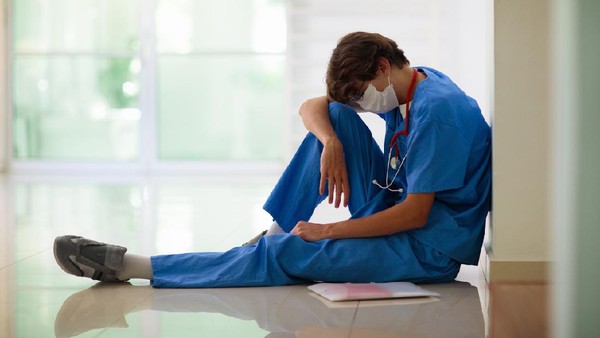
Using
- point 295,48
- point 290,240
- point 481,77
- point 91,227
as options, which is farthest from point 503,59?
point 295,48

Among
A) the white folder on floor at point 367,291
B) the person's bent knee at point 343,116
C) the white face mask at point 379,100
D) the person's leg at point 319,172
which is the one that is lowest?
the white folder on floor at point 367,291

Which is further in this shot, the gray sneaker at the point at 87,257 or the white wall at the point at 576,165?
the gray sneaker at the point at 87,257

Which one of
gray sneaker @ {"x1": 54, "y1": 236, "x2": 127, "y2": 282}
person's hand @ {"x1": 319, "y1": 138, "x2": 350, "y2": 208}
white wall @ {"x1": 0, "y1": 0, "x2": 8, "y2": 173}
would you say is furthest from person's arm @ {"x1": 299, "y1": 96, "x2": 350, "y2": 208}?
white wall @ {"x1": 0, "y1": 0, "x2": 8, "y2": 173}

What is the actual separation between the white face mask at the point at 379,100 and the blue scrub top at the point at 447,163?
55 millimetres

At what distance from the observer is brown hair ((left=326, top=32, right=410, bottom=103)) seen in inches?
93.1

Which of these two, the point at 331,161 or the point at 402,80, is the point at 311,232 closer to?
the point at 331,161

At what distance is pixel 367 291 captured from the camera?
7.55 ft

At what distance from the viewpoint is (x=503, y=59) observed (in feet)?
8.27

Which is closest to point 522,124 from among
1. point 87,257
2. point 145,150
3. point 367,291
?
point 367,291

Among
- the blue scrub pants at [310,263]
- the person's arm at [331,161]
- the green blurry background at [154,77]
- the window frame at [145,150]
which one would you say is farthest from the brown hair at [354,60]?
the green blurry background at [154,77]

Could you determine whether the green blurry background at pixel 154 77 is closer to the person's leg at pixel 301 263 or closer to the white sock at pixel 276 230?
the white sock at pixel 276 230

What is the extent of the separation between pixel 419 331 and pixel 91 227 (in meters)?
2.07

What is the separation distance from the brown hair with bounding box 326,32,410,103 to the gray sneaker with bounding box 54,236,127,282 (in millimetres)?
695

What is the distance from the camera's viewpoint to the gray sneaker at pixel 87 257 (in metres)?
2.34
